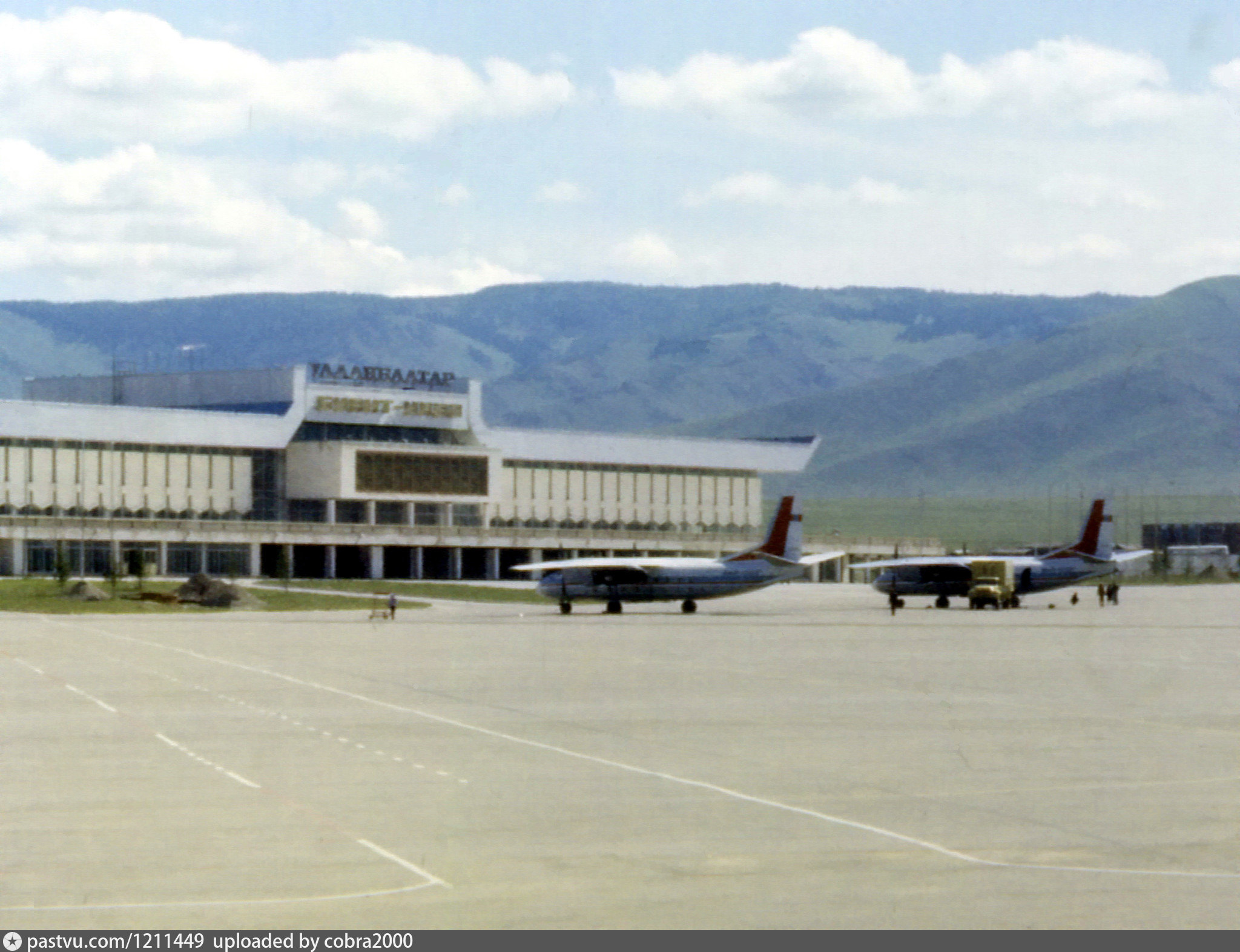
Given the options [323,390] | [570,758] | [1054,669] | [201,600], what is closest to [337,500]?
[323,390]

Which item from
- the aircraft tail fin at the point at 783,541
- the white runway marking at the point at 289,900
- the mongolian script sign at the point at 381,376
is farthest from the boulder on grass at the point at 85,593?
the white runway marking at the point at 289,900

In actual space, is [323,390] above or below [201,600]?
above

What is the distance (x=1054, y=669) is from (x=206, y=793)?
31.4m

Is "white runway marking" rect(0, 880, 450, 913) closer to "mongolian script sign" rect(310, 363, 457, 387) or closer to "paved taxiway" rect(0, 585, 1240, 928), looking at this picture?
"paved taxiway" rect(0, 585, 1240, 928)

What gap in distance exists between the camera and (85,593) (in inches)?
4008

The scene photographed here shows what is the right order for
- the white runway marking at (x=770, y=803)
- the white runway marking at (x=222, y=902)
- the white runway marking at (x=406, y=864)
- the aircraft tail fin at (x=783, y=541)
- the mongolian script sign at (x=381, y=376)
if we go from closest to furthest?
1. the white runway marking at (x=222, y=902)
2. the white runway marking at (x=406, y=864)
3. the white runway marking at (x=770, y=803)
4. the aircraft tail fin at (x=783, y=541)
5. the mongolian script sign at (x=381, y=376)

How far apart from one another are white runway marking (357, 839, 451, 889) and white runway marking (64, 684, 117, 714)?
57.3 ft

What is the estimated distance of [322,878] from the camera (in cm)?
1762

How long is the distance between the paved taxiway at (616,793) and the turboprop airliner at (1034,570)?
57.1 meters

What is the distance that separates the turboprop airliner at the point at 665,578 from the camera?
98.1 metres

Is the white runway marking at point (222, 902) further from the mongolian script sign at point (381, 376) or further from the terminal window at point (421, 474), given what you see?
the terminal window at point (421, 474)

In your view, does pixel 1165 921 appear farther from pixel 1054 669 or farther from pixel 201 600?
pixel 201 600

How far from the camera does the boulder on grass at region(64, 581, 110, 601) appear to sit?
331 ft

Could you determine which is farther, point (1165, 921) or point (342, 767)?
point (342, 767)
